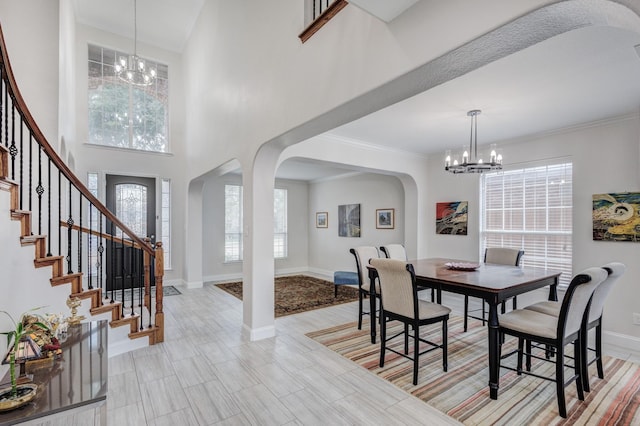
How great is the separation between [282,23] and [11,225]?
9.30 ft

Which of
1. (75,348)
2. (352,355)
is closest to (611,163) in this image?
(352,355)

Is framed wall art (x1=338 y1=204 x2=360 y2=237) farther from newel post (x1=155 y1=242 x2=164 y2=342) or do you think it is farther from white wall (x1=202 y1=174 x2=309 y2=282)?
newel post (x1=155 y1=242 x2=164 y2=342)

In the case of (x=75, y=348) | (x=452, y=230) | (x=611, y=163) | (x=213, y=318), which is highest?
(x=611, y=163)

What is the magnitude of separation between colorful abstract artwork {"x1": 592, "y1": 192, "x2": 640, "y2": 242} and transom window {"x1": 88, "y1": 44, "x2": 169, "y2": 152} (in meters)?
7.47

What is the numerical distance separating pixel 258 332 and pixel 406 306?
183 centimetres

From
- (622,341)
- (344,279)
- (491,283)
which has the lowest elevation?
(622,341)

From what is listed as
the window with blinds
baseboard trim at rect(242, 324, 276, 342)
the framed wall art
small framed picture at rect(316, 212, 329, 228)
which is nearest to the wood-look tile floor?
baseboard trim at rect(242, 324, 276, 342)

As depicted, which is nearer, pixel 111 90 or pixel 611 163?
pixel 611 163

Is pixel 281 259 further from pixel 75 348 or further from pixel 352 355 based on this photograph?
pixel 75 348

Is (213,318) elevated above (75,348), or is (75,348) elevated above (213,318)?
(75,348)

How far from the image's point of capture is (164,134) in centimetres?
678

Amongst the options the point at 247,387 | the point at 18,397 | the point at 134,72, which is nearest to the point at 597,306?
the point at 247,387

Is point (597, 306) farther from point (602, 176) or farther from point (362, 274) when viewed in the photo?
point (362, 274)

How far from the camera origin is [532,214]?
4.60m
